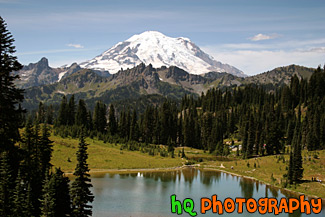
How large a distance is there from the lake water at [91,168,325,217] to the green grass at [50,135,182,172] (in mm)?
7470

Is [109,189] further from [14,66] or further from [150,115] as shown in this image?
[150,115]

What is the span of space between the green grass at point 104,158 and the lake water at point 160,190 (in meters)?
7.47

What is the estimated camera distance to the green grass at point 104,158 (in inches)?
3733

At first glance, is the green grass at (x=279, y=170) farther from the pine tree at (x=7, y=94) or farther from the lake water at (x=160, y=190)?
the pine tree at (x=7, y=94)

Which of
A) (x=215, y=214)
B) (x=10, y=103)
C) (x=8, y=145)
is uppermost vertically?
(x=10, y=103)

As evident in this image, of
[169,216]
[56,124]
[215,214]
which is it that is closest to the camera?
[169,216]

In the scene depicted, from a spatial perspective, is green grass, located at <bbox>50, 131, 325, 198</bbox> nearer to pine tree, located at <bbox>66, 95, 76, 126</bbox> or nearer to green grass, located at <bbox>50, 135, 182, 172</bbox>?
green grass, located at <bbox>50, 135, 182, 172</bbox>

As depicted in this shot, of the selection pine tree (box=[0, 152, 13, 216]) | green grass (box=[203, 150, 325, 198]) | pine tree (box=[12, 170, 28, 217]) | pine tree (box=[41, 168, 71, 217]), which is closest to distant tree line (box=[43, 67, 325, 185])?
green grass (box=[203, 150, 325, 198])

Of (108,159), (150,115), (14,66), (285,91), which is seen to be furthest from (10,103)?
(285,91)

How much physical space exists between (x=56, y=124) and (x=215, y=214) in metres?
93.5

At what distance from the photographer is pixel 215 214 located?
191ft

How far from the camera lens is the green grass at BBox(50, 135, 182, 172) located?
94.8m

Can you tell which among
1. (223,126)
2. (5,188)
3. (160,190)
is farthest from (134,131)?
(5,188)

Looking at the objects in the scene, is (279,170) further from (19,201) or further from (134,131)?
(134,131)
